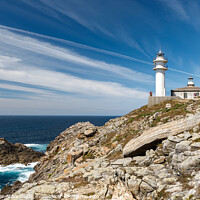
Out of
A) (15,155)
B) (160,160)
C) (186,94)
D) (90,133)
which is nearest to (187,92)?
(186,94)

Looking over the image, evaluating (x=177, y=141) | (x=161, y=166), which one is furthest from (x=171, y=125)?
(x=161, y=166)

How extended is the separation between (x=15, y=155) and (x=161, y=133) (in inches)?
2128

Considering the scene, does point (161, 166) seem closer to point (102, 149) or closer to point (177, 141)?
point (177, 141)

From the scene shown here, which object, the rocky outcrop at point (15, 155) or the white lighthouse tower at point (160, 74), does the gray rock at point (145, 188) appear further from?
the rocky outcrop at point (15, 155)

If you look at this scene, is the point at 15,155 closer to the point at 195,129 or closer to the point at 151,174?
the point at 151,174

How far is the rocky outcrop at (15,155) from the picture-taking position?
50188 mm

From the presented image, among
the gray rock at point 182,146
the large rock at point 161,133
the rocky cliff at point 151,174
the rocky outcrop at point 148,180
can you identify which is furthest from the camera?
the large rock at point 161,133

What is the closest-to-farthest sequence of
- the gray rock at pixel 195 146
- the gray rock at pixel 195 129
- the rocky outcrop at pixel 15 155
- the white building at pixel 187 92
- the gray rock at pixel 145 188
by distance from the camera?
the gray rock at pixel 145 188 < the gray rock at pixel 195 146 < the gray rock at pixel 195 129 < the white building at pixel 187 92 < the rocky outcrop at pixel 15 155

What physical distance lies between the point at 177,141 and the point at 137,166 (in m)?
3.56

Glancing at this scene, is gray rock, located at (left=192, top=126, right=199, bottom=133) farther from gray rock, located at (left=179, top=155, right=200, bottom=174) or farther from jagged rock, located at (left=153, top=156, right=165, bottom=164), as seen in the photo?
gray rock, located at (left=179, top=155, right=200, bottom=174)

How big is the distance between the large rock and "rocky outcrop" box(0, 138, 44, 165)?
154 feet

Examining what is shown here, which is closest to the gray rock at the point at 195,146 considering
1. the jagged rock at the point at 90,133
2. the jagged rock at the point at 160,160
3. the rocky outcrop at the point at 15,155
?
the jagged rock at the point at 160,160

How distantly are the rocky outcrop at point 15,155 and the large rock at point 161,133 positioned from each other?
46.9m

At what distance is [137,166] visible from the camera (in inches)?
483
